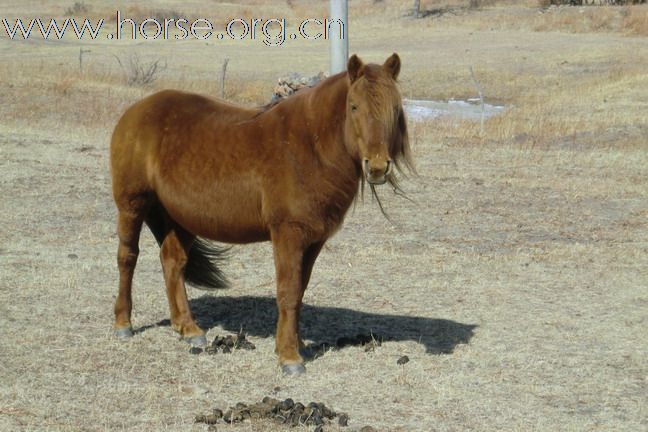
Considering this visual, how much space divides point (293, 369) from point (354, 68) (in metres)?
2.06

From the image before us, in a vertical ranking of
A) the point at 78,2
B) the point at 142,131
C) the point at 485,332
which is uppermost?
the point at 142,131

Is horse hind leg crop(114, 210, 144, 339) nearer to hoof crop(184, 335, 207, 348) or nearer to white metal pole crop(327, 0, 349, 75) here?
hoof crop(184, 335, 207, 348)

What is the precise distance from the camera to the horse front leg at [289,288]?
22.3 feet

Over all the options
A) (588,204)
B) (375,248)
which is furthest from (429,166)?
(375,248)

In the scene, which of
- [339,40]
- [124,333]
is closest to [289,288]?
[124,333]

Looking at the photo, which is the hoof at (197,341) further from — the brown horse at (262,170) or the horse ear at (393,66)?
the horse ear at (393,66)

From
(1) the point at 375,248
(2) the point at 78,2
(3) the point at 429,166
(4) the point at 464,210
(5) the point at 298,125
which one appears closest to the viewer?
(5) the point at 298,125

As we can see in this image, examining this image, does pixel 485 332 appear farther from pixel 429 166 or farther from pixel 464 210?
pixel 429 166

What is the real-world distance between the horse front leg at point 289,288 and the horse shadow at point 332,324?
69 cm

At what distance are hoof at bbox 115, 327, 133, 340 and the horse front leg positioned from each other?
4.34 ft

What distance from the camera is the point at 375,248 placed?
10938 mm

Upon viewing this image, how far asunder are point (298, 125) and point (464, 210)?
21.1 ft

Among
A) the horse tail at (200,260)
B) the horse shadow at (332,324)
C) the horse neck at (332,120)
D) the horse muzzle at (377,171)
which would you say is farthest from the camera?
the horse tail at (200,260)

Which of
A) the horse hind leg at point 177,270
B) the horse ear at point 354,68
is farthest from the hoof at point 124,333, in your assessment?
the horse ear at point 354,68
